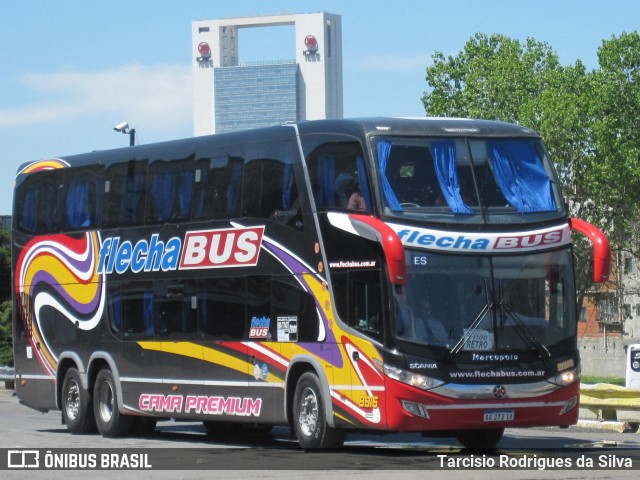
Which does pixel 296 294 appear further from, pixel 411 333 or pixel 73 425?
pixel 73 425

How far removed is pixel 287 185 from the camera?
64.0 feet

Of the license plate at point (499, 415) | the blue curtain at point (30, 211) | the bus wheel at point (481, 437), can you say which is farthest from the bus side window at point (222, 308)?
the blue curtain at point (30, 211)

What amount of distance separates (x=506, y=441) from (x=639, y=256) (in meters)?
50.8

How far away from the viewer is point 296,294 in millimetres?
19297

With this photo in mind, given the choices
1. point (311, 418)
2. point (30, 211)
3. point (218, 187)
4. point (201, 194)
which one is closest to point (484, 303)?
point (311, 418)

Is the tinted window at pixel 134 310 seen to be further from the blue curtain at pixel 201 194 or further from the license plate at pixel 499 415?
the license plate at pixel 499 415

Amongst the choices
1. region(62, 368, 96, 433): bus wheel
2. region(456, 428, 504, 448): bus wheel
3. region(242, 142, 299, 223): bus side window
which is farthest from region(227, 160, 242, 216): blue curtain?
region(62, 368, 96, 433): bus wheel

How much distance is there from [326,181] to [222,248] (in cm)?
275

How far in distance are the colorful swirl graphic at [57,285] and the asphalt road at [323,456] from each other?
1.84 metres

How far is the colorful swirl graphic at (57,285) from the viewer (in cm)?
2406

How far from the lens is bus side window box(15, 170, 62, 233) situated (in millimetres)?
25109

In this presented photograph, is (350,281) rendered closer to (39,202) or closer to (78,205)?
(78,205)

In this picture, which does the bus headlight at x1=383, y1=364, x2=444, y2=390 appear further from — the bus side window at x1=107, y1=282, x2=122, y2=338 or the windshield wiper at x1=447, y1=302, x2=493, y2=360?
the bus side window at x1=107, y1=282, x2=122, y2=338

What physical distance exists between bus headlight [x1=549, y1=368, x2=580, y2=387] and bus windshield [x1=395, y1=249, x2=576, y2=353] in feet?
1.31
